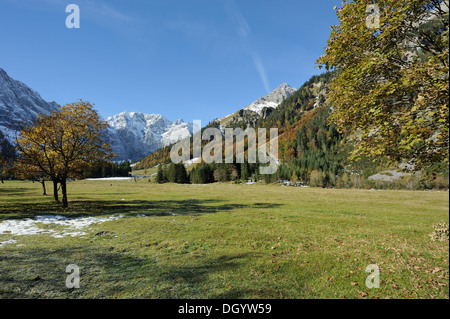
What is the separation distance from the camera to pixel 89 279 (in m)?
8.12

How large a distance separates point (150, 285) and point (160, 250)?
436 cm

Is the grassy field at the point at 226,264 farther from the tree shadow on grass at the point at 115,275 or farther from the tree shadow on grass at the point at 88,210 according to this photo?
the tree shadow on grass at the point at 88,210

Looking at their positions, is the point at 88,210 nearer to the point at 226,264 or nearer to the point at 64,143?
the point at 64,143

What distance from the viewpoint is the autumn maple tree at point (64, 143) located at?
84.7 ft

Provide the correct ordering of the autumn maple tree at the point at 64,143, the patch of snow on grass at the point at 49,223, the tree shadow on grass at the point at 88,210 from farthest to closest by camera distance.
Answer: the autumn maple tree at the point at 64,143, the tree shadow on grass at the point at 88,210, the patch of snow on grass at the point at 49,223

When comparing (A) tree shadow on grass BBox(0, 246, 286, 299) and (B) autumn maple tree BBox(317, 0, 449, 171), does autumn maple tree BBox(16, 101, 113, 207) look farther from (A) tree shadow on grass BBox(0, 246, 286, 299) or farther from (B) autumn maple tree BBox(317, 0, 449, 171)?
(B) autumn maple tree BBox(317, 0, 449, 171)

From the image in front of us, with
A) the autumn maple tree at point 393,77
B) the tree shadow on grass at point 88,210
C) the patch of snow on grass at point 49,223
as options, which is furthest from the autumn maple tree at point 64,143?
the autumn maple tree at point 393,77

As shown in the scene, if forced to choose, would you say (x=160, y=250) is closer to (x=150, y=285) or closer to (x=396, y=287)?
(x=150, y=285)

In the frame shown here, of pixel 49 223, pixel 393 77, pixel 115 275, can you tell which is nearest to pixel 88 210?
pixel 49 223

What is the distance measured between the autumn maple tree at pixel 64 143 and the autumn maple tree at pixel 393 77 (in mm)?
31384

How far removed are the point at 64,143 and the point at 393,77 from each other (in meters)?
36.9

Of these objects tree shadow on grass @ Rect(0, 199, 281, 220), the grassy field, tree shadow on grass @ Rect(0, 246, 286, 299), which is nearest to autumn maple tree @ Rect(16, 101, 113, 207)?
tree shadow on grass @ Rect(0, 199, 281, 220)

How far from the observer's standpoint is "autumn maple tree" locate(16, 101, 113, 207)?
2583cm
